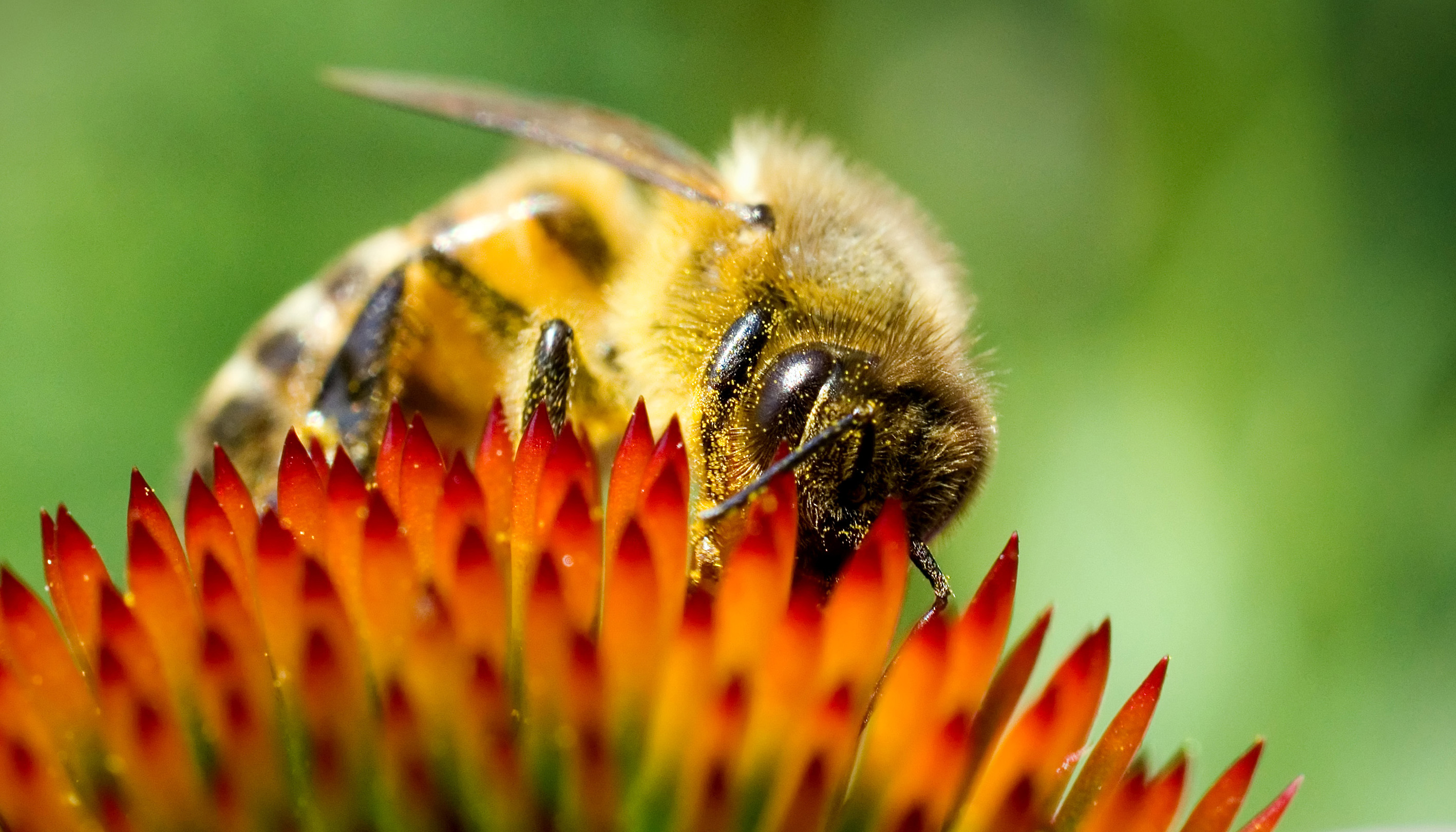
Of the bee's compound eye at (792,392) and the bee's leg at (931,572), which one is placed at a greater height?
the bee's compound eye at (792,392)

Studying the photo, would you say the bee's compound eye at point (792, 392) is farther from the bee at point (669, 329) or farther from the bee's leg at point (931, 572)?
the bee's leg at point (931, 572)

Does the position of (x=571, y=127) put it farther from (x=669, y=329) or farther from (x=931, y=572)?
(x=931, y=572)

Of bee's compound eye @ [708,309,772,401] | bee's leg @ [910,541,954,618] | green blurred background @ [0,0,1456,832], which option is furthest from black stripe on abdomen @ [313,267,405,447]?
green blurred background @ [0,0,1456,832]

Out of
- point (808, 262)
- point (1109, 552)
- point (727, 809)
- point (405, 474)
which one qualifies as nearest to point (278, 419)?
point (405, 474)

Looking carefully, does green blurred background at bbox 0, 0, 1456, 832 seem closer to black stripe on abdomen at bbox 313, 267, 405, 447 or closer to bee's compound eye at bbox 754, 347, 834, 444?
black stripe on abdomen at bbox 313, 267, 405, 447

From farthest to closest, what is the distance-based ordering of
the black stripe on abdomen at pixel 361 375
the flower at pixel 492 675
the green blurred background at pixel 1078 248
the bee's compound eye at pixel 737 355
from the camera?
the green blurred background at pixel 1078 248
the black stripe on abdomen at pixel 361 375
the bee's compound eye at pixel 737 355
the flower at pixel 492 675

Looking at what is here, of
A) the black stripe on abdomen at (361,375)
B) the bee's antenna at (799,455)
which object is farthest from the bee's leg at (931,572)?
the black stripe on abdomen at (361,375)
